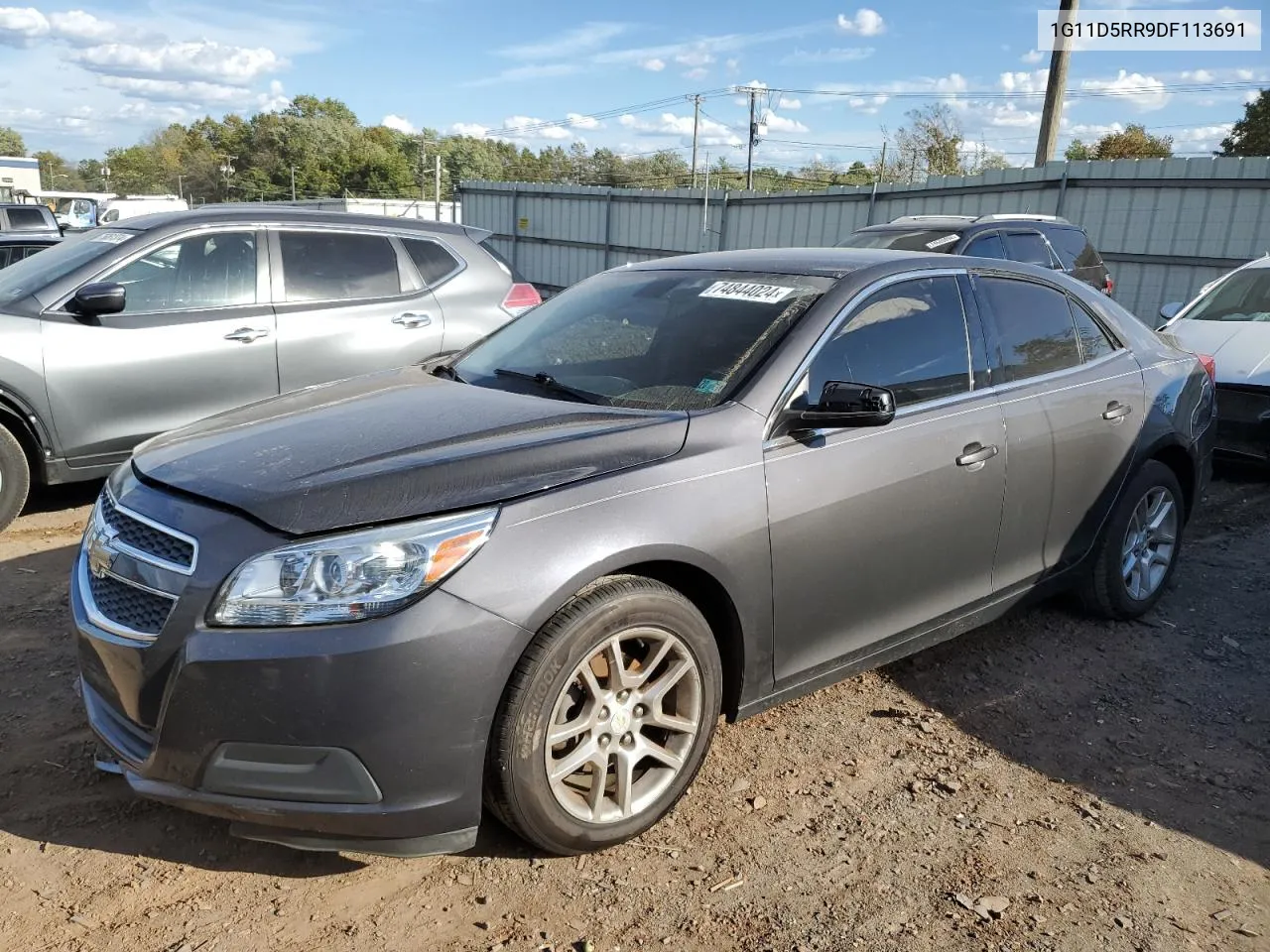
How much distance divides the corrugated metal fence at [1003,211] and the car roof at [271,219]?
15.8 feet

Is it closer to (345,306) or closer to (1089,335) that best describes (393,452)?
(1089,335)

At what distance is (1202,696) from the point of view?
157 inches

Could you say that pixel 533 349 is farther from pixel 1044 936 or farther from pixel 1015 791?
pixel 1044 936

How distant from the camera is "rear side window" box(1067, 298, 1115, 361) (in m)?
4.34

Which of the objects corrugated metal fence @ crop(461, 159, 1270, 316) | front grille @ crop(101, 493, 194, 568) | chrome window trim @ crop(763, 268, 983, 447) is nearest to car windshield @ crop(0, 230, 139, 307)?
front grille @ crop(101, 493, 194, 568)

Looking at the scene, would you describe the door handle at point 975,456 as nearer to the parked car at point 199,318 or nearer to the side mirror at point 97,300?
the parked car at point 199,318

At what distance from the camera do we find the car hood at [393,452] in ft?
8.20

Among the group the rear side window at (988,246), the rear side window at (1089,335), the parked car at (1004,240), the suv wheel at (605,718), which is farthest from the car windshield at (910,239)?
the suv wheel at (605,718)

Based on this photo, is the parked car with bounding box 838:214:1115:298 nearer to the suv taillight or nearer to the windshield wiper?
the suv taillight

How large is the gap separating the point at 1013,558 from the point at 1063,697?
595 mm

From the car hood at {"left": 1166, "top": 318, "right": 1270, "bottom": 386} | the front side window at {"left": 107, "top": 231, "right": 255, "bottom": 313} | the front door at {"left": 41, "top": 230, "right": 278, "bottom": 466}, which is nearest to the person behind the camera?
the front door at {"left": 41, "top": 230, "right": 278, "bottom": 466}

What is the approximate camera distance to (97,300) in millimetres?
5402

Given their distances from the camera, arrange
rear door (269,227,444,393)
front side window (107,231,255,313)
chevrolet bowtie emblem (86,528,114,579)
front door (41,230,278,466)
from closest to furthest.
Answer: chevrolet bowtie emblem (86,528,114,579) → front door (41,230,278,466) → front side window (107,231,255,313) → rear door (269,227,444,393)

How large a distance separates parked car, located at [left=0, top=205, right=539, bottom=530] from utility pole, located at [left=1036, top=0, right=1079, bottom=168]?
490 inches
